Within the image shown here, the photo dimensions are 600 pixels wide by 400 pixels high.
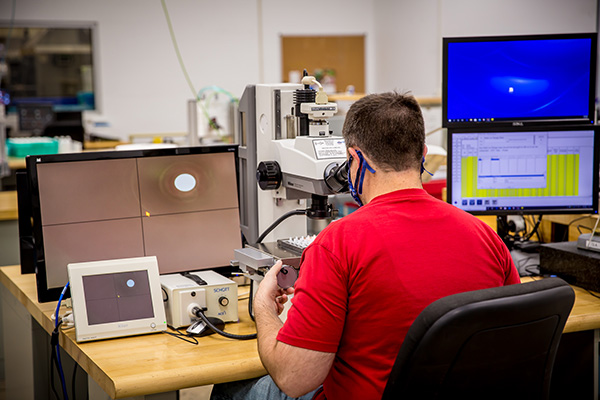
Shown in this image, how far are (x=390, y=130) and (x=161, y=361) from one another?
69 cm

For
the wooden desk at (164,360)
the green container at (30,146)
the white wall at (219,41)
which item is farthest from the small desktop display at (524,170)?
the white wall at (219,41)

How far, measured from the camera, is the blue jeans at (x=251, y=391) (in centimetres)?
147

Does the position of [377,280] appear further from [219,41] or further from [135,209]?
[219,41]

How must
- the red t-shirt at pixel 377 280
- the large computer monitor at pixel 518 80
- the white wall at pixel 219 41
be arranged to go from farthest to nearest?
the white wall at pixel 219 41, the large computer monitor at pixel 518 80, the red t-shirt at pixel 377 280

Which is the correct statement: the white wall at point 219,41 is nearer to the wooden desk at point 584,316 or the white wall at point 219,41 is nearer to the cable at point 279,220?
the wooden desk at point 584,316

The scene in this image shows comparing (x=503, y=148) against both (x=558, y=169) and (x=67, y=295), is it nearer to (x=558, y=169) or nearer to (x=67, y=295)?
(x=558, y=169)

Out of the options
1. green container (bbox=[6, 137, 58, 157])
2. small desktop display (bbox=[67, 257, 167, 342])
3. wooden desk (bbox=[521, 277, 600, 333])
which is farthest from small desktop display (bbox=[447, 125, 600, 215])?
green container (bbox=[6, 137, 58, 157])

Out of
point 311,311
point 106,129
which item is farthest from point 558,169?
point 106,129

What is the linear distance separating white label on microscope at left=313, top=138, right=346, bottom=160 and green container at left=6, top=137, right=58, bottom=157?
12.2 feet

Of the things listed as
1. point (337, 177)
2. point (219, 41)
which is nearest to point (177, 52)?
point (219, 41)

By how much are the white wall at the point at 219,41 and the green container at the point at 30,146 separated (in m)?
2.10

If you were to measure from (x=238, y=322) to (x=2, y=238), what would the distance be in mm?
1679

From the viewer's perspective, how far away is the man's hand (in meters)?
1.30

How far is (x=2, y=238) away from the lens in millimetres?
2900
